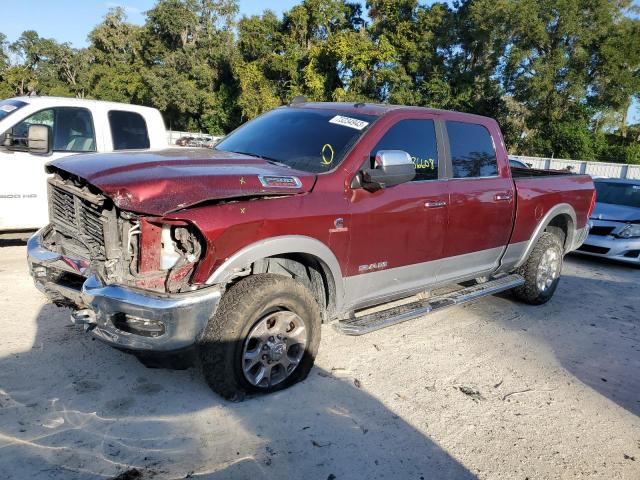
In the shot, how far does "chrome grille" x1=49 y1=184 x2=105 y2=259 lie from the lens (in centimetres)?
330

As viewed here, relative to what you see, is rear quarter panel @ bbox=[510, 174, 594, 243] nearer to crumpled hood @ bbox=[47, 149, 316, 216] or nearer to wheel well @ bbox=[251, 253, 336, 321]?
wheel well @ bbox=[251, 253, 336, 321]

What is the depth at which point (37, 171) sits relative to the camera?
6398 millimetres

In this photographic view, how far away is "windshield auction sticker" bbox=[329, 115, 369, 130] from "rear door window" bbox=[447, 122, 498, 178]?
1.01m

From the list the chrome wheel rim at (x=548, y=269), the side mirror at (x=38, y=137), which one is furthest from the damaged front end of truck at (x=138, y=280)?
the chrome wheel rim at (x=548, y=269)

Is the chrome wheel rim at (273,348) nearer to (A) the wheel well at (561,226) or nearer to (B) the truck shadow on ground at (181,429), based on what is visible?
(B) the truck shadow on ground at (181,429)

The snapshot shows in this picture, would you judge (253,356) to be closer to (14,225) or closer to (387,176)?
(387,176)

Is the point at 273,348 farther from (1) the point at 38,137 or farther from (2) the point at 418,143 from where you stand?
(1) the point at 38,137

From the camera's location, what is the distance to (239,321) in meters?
3.22

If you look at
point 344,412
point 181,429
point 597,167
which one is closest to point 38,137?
point 181,429

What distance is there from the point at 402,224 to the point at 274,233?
126 cm

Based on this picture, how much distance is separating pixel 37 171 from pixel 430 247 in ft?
15.8

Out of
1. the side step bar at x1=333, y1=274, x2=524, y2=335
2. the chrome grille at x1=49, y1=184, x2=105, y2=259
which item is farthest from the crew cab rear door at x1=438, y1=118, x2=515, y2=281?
the chrome grille at x1=49, y1=184, x2=105, y2=259

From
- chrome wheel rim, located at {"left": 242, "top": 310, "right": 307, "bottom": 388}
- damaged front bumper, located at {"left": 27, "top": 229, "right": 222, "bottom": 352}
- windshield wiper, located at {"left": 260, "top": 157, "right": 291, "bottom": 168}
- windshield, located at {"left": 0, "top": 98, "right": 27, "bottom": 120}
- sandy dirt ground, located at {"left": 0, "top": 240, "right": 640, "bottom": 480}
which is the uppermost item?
windshield, located at {"left": 0, "top": 98, "right": 27, "bottom": 120}

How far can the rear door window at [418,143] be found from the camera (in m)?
4.22
